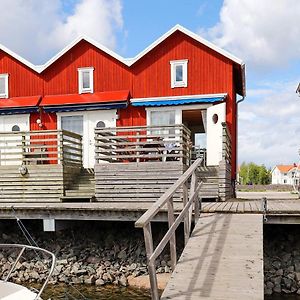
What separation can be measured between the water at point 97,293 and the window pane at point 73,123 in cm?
697

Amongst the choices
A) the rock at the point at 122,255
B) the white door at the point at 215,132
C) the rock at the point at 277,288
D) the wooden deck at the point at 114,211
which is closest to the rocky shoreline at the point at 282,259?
the rock at the point at 277,288

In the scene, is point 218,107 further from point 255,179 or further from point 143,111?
point 255,179

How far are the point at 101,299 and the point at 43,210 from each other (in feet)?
7.59

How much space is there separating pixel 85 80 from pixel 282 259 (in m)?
9.71

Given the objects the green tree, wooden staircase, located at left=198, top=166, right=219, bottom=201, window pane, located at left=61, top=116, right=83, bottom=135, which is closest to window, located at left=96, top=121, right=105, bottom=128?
window pane, located at left=61, top=116, right=83, bottom=135

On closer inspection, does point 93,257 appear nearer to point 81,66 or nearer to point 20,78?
point 81,66

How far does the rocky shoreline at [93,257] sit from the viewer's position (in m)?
9.09

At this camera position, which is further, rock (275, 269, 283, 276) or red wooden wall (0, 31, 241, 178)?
red wooden wall (0, 31, 241, 178)

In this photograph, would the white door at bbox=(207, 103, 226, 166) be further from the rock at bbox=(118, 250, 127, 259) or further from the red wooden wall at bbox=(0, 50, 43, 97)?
the red wooden wall at bbox=(0, 50, 43, 97)

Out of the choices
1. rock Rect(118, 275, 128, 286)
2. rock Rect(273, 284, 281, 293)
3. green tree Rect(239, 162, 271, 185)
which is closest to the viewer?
rock Rect(273, 284, 281, 293)

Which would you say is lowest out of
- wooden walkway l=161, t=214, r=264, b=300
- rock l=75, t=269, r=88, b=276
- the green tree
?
the green tree

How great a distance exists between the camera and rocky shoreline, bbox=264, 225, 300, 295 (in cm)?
808

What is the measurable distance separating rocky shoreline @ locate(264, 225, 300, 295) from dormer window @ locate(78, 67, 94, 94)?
8.78 metres

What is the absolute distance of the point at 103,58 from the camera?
15164 millimetres
